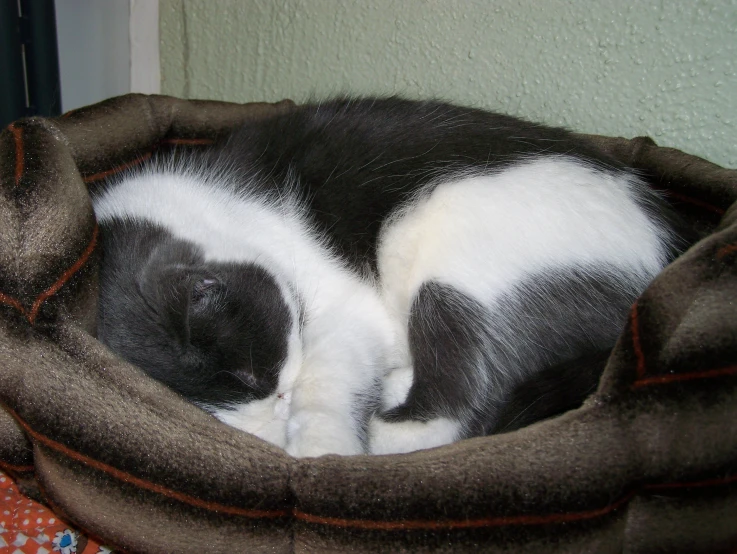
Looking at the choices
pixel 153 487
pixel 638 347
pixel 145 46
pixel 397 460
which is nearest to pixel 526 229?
pixel 638 347

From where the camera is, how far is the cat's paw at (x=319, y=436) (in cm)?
85

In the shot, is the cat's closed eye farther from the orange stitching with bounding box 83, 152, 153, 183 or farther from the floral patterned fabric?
the orange stitching with bounding box 83, 152, 153, 183

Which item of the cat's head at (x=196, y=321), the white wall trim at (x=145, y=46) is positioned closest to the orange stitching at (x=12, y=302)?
the cat's head at (x=196, y=321)

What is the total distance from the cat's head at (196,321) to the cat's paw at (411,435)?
19 centimetres

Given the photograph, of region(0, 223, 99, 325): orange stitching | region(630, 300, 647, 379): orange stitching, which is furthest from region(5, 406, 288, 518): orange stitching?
region(630, 300, 647, 379): orange stitching

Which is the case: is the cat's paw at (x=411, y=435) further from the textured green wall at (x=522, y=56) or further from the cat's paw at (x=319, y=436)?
the textured green wall at (x=522, y=56)

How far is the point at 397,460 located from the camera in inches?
27.0

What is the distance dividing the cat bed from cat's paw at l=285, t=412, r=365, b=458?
16cm

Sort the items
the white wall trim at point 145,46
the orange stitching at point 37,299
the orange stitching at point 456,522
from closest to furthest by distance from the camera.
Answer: the orange stitching at point 456,522 < the orange stitching at point 37,299 < the white wall trim at point 145,46

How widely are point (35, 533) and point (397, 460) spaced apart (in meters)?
0.59

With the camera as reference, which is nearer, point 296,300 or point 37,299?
point 37,299

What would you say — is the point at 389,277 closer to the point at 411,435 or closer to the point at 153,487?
the point at 411,435

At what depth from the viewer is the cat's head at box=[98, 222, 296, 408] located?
827mm

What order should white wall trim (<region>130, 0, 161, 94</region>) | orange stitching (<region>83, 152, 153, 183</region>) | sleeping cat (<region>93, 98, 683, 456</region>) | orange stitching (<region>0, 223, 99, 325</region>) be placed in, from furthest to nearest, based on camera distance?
white wall trim (<region>130, 0, 161, 94</region>), orange stitching (<region>83, 152, 153, 183</region>), sleeping cat (<region>93, 98, 683, 456</region>), orange stitching (<region>0, 223, 99, 325</region>)
